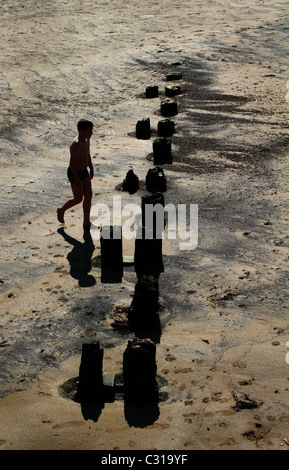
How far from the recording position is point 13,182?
33.7 ft

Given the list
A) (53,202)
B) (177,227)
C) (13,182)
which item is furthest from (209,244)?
(13,182)

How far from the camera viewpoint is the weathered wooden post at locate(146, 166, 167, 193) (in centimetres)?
989

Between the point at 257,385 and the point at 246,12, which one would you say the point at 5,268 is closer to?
the point at 257,385

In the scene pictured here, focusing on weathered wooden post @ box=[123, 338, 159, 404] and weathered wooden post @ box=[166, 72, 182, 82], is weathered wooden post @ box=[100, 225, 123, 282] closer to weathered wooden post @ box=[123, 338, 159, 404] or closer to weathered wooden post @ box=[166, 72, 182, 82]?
weathered wooden post @ box=[123, 338, 159, 404]

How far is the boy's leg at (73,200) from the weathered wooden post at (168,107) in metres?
4.93

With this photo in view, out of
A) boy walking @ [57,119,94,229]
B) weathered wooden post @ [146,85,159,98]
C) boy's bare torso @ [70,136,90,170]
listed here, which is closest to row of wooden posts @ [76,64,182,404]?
boy walking @ [57,119,94,229]

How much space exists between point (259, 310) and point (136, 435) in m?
2.35

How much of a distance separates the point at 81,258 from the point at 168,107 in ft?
19.0

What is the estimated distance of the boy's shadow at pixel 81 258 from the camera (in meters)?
7.68

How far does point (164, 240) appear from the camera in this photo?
8.59 m

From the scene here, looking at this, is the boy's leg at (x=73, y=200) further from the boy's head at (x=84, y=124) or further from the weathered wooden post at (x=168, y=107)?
the weathered wooden post at (x=168, y=107)

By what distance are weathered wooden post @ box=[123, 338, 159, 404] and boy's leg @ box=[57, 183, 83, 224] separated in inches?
133

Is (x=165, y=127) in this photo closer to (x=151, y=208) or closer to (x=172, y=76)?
(x=172, y=76)

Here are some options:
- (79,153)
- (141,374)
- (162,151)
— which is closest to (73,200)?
(79,153)
